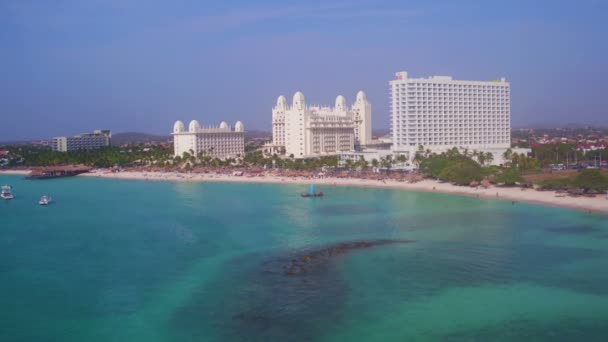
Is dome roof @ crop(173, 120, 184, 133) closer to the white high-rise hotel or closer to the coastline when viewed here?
the coastline

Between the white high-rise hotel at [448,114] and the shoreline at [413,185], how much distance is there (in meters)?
9.32

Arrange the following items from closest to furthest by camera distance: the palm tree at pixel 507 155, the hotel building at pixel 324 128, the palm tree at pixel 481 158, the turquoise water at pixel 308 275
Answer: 1. the turquoise water at pixel 308 275
2. the palm tree at pixel 481 158
3. the palm tree at pixel 507 155
4. the hotel building at pixel 324 128

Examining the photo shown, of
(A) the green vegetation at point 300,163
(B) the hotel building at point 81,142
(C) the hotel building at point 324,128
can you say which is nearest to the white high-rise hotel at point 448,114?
(A) the green vegetation at point 300,163

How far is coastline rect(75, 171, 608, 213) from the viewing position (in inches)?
1412

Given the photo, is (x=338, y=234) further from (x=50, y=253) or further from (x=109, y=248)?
(x=50, y=253)

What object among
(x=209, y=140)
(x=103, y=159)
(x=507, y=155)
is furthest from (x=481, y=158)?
(x=103, y=159)

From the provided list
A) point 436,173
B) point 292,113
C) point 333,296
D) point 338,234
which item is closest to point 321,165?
point 292,113

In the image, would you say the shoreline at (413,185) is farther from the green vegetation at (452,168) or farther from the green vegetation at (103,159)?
the green vegetation at (103,159)

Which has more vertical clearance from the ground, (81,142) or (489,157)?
(81,142)

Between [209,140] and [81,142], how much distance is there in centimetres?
4098

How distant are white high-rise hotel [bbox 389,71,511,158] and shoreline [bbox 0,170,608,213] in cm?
932

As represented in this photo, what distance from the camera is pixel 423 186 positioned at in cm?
4847

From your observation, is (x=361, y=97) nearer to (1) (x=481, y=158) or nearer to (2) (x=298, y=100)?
(2) (x=298, y=100)

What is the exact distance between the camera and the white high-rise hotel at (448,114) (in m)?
61.2
